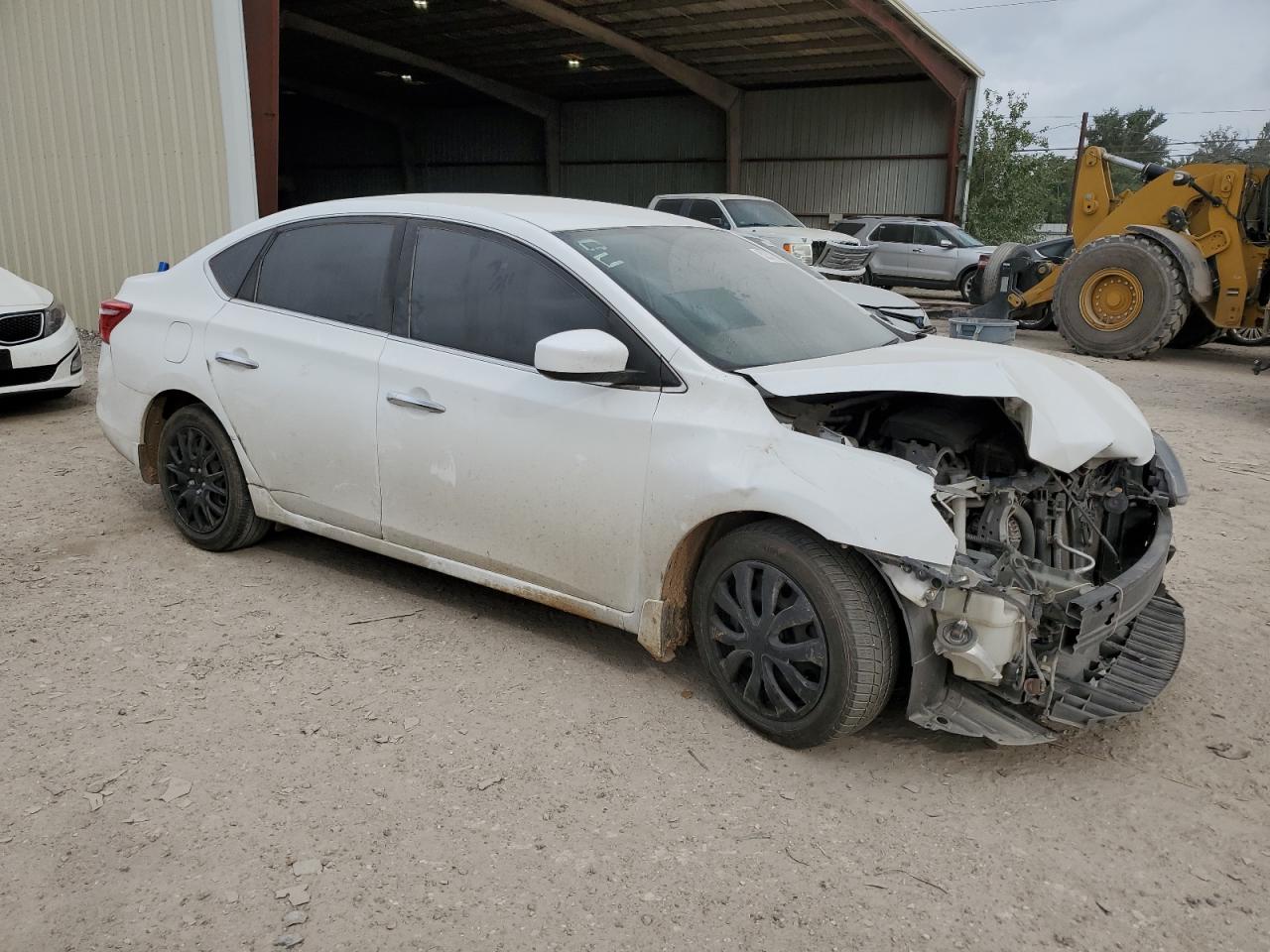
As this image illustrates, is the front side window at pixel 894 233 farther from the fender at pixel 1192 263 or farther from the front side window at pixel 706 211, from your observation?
the fender at pixel 1192 263

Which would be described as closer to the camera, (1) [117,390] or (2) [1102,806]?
(2) [1102,806]

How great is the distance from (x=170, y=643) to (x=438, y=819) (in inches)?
64.4

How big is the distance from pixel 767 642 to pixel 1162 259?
10127 millimetres

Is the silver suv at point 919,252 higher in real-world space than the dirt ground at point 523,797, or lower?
higher

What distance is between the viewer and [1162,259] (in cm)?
1118

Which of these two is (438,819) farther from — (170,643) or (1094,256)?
(1094,256)

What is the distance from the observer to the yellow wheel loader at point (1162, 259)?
1097cm

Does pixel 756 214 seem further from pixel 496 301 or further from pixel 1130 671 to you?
pixel 1130 671

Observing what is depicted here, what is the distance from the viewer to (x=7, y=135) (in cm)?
1208

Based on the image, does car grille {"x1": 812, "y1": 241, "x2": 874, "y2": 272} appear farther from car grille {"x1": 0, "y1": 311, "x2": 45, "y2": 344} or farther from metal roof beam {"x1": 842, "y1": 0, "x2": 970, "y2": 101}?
car grille {"x1": 0, "y1": 311, "x2": 45, "y2": 344}

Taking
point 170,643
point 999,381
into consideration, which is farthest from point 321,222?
point 999,381

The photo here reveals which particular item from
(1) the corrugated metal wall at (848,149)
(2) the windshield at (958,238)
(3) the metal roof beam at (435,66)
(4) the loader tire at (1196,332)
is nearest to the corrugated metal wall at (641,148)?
(3) the metal roof beam at (435,66)

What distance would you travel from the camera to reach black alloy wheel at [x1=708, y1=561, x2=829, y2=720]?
3.06 m

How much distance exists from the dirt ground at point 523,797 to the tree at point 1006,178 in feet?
80.4
